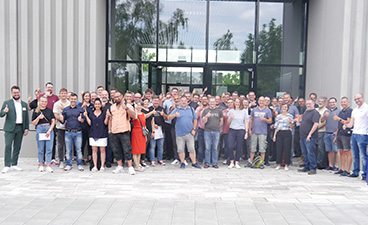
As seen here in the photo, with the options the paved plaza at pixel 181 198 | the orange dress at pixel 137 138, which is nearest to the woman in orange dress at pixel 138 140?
the orange dress at pixel 137 138

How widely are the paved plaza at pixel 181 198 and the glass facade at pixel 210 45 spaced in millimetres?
4931

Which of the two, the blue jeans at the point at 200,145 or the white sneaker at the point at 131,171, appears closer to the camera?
the white sneaker at the point at 131,171

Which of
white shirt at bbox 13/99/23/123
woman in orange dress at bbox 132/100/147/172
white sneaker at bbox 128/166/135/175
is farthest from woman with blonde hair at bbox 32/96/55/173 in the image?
woman in orange dress at bbox 132/100/147/172

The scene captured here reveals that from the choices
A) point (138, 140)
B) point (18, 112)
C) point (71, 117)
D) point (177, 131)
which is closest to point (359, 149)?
point (177, 131)

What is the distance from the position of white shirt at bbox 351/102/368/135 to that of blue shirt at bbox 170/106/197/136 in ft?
13.8

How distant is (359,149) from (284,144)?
1.84 metres

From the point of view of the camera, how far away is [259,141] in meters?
9.43

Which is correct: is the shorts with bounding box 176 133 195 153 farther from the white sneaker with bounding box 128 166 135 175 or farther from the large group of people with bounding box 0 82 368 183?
the white sneaker with bounding box 128 166 135 175

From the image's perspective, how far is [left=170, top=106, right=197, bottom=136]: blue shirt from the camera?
30.0ft

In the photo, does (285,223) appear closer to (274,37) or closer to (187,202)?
(187,202)

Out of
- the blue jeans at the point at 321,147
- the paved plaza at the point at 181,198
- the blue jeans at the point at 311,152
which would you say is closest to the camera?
the paved plaza at the point at 181,198

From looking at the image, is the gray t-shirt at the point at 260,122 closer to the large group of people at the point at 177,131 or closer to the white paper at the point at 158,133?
the large group of people at the point at 177,131

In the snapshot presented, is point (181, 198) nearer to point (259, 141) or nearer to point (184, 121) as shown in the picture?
point (184, 121)

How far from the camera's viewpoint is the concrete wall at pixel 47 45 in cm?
1062
